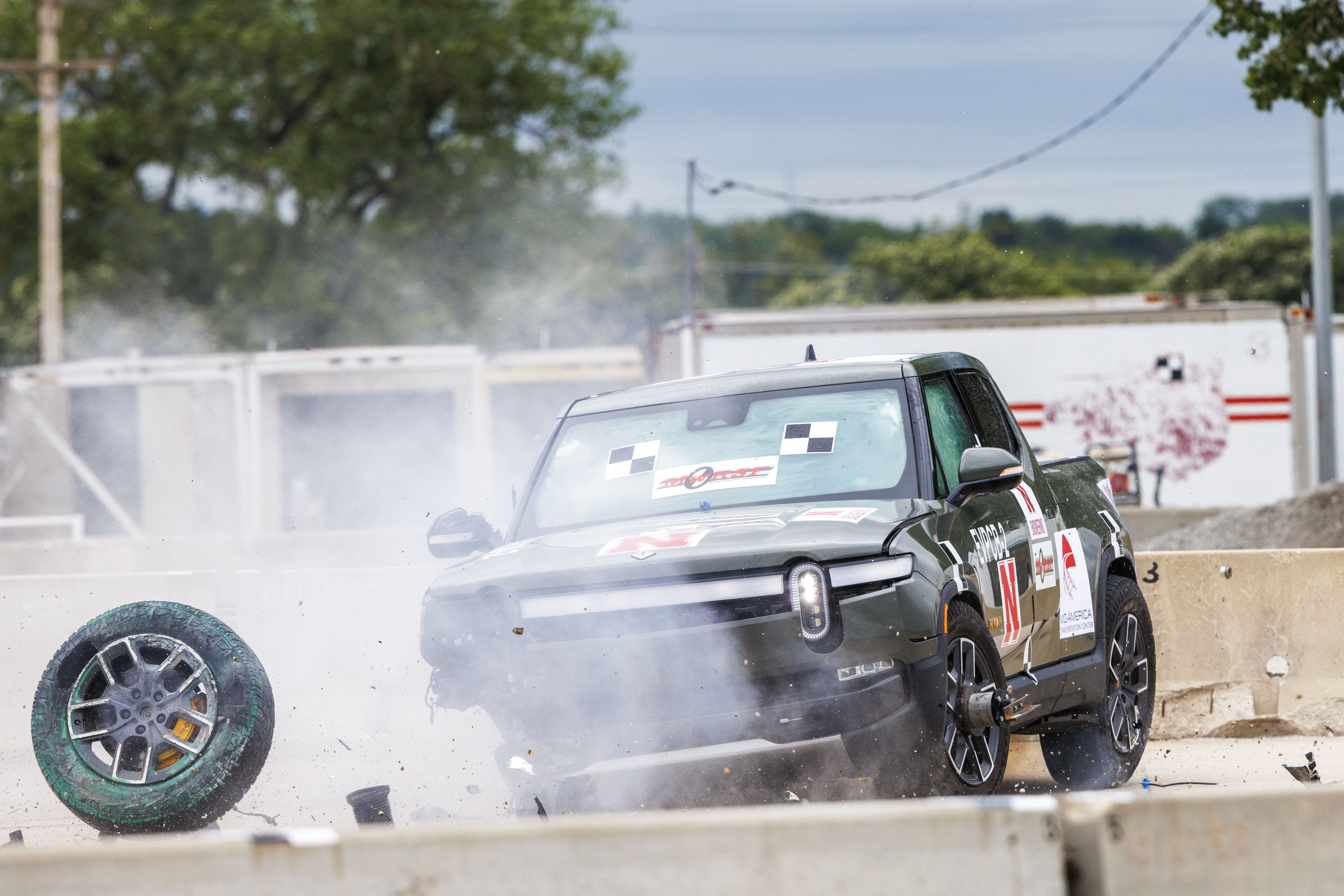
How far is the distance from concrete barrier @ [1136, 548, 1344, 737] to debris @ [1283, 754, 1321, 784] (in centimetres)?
169

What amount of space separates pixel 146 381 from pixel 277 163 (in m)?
14.8

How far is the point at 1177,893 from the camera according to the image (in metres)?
3.10

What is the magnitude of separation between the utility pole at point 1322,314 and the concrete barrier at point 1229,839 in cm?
1855

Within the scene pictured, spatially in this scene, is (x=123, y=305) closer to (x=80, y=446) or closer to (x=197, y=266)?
(x=197, y=266)

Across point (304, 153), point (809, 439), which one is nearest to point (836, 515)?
point (809, 439)

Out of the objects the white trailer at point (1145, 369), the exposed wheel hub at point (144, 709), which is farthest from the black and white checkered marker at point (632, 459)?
the white trailer at point (1145, 369)

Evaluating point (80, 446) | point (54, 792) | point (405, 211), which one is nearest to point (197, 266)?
point (405, 211)

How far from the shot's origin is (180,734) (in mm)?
5711

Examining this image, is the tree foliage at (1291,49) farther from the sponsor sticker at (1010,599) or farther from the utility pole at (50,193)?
the utility pole at (50,193)

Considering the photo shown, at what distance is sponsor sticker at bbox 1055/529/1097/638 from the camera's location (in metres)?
6.51

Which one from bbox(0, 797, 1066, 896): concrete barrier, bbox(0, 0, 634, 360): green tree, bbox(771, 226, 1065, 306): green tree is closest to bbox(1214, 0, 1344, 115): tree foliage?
bbox(0, 797, 1066, 896): concrete barrier

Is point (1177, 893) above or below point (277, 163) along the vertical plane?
below

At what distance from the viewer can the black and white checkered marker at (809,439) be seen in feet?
19.1

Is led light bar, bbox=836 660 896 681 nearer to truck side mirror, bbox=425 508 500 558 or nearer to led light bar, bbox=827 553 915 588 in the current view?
led light bar, bbox=827 553 915 588
